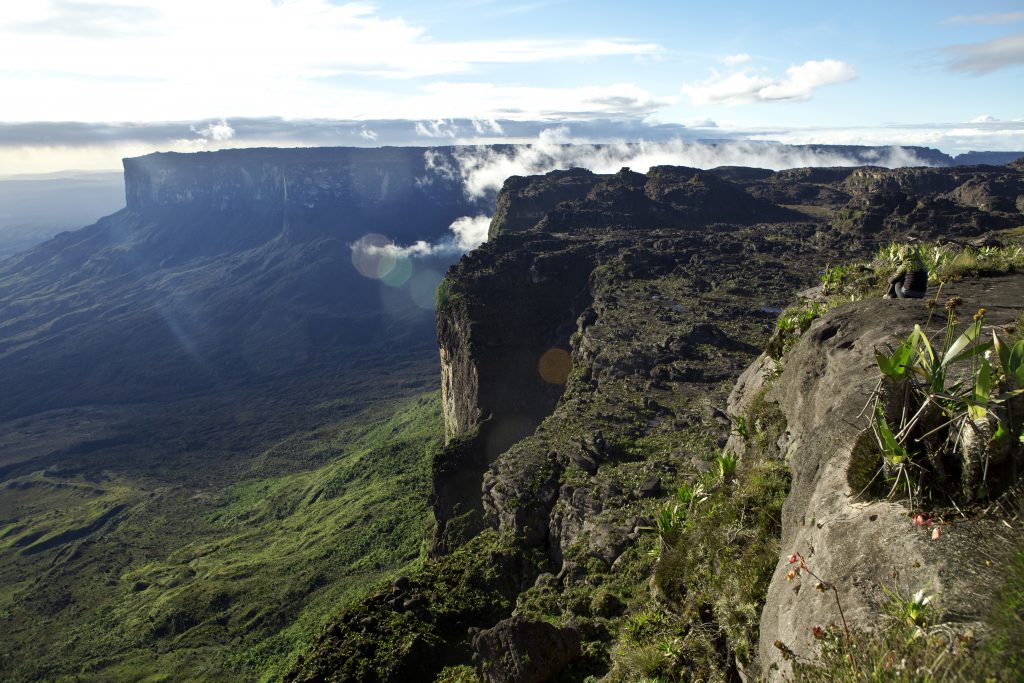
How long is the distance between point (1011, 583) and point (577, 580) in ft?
59.7

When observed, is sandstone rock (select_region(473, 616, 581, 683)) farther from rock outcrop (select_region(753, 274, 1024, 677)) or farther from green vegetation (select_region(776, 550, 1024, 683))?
green vegetation (select_region(776, 550, 1024, 683))

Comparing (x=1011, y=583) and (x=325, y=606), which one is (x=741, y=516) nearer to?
(x=1011, y=583)

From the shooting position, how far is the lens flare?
196ft

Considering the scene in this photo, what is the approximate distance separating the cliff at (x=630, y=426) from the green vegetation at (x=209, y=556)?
1525 cm

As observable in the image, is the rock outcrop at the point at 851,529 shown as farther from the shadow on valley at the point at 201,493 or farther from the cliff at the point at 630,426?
the shadow on valley at the point at 201,493

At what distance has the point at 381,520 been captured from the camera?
66.0 meters

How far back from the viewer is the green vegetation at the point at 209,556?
178ft

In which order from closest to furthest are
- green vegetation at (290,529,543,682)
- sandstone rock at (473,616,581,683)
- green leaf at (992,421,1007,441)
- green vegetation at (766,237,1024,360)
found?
green leaf at (992,421,1007,441) < sandstone rock at (473,616,581,683) < green vegetation at (766,237,1024,360) < green vegetation at (290,529,543,682)

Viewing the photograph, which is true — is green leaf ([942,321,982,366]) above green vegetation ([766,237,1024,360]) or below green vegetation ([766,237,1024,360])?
above

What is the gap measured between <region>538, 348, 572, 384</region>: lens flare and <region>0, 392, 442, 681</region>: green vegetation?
1853cm

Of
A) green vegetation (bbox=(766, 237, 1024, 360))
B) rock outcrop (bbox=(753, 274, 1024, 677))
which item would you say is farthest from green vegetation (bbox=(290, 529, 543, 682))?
green vegetation (bbox=(766, 237, 1024, 360))

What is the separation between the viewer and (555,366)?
60.8 metres

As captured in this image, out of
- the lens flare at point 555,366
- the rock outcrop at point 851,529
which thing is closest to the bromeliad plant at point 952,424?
the rock outcrop at point 851,529

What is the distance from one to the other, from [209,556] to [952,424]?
82.7m
